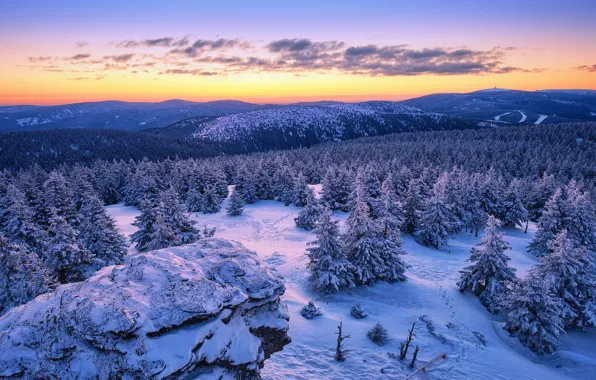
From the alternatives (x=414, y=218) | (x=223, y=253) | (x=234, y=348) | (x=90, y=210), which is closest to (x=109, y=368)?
(x=234, y=348)

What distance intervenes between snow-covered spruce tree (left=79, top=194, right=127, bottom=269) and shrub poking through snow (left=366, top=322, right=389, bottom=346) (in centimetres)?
1951

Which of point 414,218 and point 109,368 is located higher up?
point 109,368

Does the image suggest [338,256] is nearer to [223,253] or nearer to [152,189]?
[223,253]

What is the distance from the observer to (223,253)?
11.8 m

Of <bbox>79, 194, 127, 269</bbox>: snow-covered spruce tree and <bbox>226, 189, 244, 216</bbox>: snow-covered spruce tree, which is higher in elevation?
<bbox>79, 194, 127, 269</bbox>: snow-covered spruce tree

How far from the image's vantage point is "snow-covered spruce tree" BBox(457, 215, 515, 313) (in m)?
23.8

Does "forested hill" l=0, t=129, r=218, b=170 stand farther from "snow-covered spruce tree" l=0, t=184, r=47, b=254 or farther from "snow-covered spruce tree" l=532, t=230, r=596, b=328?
"snow-covered spruce tree" l=532, t=230, r=596, b=328

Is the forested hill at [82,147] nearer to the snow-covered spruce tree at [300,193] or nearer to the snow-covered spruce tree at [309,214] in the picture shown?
the snow-covered spruce tree at [300,193]

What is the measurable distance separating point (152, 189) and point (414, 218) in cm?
4069

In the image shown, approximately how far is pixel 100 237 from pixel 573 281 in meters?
34.9

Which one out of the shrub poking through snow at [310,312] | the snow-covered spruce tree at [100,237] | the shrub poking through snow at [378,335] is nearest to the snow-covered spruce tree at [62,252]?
the snow-covered spruce tree at [100,237]

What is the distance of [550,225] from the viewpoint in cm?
3481

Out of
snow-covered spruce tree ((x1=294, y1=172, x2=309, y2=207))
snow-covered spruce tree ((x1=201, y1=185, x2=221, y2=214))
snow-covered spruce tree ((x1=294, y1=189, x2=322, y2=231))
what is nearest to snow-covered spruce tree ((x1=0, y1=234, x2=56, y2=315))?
snow-covered spruce tree ((x1=294, y1=189, x2=322, y2=231))

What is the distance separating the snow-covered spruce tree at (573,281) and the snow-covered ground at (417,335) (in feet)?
7.36
